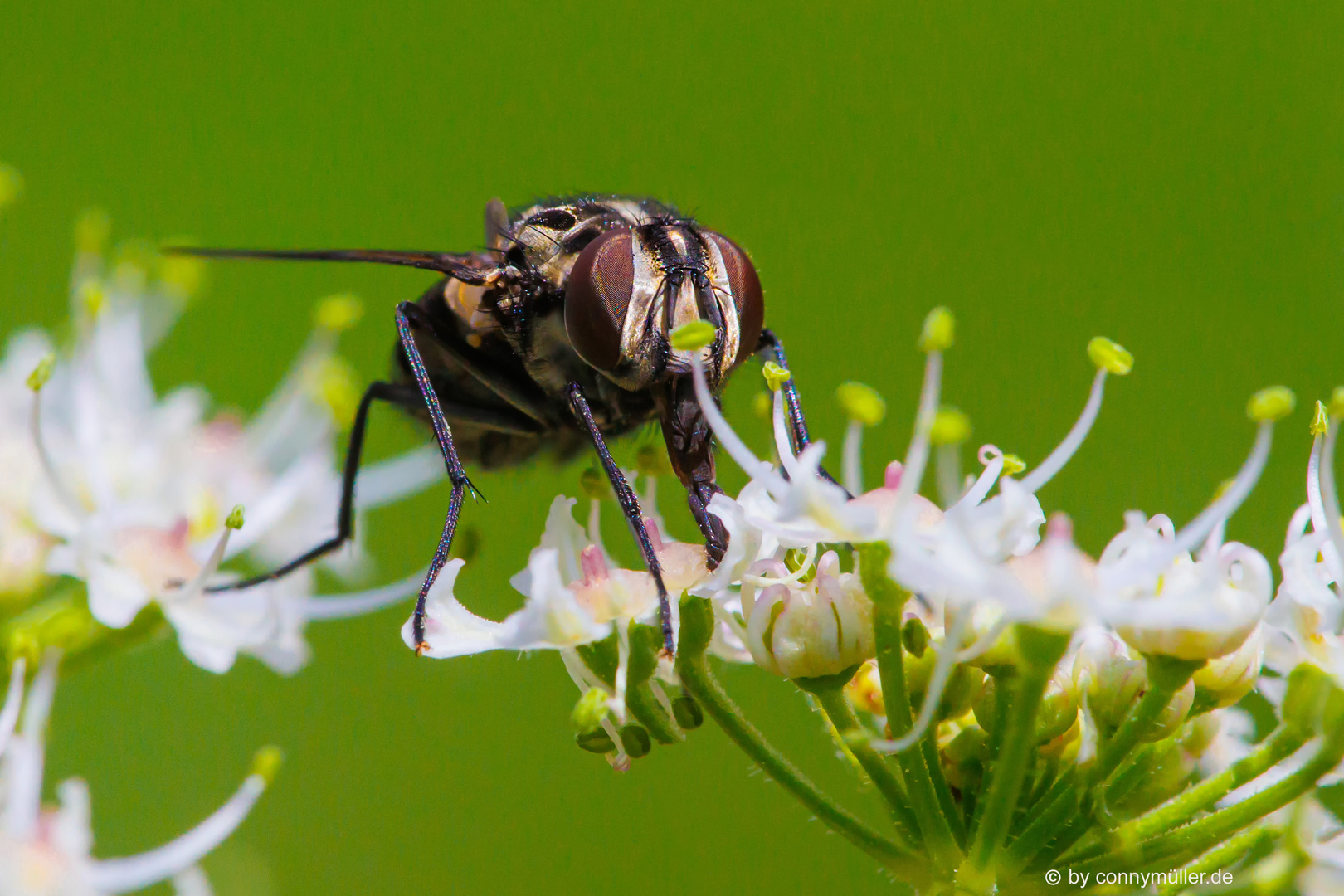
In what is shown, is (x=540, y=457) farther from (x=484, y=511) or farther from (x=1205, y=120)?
(x=1205, y=120)

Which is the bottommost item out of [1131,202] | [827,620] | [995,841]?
[1131,202]

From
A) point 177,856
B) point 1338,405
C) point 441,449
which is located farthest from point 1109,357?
point 177,856

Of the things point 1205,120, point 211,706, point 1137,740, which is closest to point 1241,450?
point 1205,120

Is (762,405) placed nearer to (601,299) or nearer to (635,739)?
(601,299)

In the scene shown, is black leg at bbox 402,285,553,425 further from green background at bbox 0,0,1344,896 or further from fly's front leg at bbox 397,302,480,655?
green background at bbox 0,0,1344,896

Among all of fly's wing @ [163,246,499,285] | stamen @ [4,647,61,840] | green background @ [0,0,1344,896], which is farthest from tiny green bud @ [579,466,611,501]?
green background @ [0,0,1344,896]

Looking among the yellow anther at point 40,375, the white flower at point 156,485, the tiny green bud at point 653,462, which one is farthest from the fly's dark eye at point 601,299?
the yellow anther at point 40,375

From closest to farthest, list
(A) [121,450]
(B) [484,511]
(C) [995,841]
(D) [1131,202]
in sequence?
1. (C) [995,841]
2. (A) [121,450]
3. (B) [484,511]
4. (D) [1131,202]
